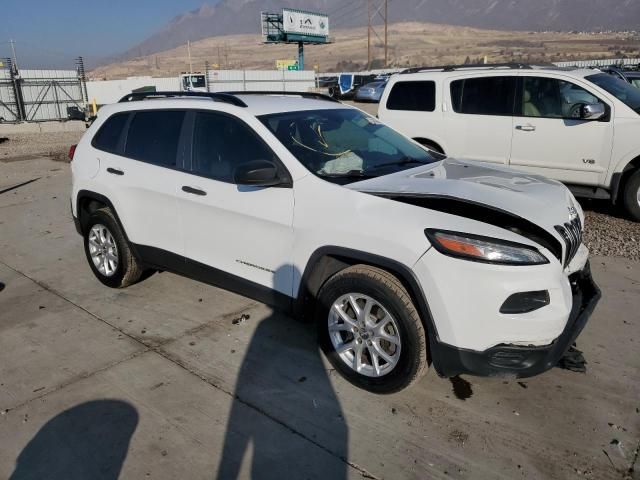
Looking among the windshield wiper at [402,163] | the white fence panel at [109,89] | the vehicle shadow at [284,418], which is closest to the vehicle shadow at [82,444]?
the vehicle shadow at [284,418]

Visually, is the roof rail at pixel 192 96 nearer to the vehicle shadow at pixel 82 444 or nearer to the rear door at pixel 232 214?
the rear door at pixel 232 214

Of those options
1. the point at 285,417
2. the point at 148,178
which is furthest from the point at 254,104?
the point at 285,417

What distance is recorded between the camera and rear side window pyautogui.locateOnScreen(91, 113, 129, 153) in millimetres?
4746

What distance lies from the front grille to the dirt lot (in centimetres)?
85

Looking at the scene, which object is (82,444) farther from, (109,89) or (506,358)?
(109,89)

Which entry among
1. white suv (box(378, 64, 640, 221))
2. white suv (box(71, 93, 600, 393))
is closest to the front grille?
white suv (box(71, 93, 600, 393))

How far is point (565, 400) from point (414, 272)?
1.29 m

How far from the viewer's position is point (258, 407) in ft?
10.5

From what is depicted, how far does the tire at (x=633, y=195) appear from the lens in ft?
21.4

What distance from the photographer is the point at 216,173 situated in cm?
389

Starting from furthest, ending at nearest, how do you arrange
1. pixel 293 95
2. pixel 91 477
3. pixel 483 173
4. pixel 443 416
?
1. pixel 293 95
2. pixel 483 173
3. pixel 443 416
4. pixel 91 477

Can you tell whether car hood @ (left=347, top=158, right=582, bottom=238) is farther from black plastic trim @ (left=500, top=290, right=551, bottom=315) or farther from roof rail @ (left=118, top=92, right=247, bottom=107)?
roof rail @ (left=118, top=92, right=247, bottom=107)

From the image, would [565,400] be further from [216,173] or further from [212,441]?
[216,173]

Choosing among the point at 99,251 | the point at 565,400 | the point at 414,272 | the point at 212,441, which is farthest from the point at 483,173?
the point at 99,251
